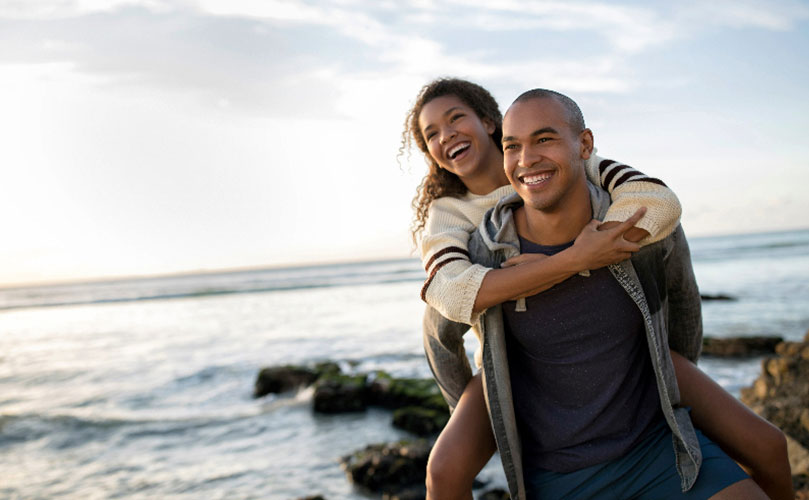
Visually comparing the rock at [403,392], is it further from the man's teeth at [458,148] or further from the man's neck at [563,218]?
the man's neck at [563,218]

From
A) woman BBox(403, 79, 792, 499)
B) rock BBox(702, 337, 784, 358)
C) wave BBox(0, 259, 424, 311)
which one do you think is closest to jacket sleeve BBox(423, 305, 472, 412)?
woman BBox(403, 79, 792, 499)

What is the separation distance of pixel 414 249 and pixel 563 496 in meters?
1.76

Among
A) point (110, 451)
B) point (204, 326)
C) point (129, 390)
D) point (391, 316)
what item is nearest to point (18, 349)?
point (204, 326)

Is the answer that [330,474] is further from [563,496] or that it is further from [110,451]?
[563,496]

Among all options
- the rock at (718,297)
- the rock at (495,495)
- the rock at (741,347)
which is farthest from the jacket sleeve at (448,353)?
the rock at (718,297)

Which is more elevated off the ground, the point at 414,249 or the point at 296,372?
the point at 414,249

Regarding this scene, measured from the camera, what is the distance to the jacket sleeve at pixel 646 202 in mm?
2564

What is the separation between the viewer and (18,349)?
61.3 feet

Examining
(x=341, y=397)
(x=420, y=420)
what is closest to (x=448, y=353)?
(x=420, y=420)

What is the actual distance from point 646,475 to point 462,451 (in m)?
0.78

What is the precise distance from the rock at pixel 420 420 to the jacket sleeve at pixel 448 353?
15.7 ft

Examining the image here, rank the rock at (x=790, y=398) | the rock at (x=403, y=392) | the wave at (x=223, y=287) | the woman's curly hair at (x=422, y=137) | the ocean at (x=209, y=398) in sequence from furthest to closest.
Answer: the wave at (x=223, y=287) → the rock at (x=403, y=392) → the ocean at (x=209, y=398) → the rock at (x=790, y=398) → the woman's curly hair at (x=422, y=137)

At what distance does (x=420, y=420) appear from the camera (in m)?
8.06

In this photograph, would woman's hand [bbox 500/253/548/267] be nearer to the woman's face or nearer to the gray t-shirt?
the gray t-shirt
